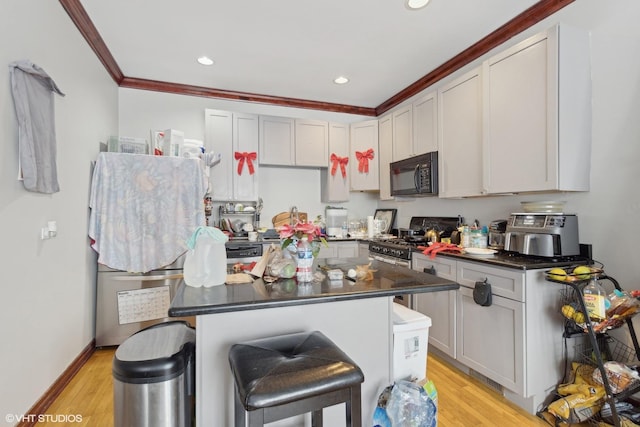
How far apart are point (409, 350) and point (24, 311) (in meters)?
2.20

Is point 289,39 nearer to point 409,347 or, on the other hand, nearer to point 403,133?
point 403,133

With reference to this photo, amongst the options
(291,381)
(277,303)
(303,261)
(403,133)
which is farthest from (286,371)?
(403,133)

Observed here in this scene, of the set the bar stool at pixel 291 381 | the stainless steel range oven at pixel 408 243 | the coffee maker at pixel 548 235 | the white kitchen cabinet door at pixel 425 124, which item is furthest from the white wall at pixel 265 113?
the bar stool at pixel 291 381

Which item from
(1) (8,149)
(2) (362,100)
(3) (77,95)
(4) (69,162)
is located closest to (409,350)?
(1) (8,149)

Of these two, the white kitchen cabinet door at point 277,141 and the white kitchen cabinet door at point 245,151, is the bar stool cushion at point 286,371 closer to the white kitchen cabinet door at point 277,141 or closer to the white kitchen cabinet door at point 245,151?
the white kitchen cabinet door at point 245,151

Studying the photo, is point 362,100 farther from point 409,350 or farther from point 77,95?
point 409,350

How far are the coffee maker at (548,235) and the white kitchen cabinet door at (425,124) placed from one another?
4.23ft

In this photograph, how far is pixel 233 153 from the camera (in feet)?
12.1

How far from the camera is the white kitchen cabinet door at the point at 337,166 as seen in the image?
13.5 ft

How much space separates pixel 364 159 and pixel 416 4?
2.10 m

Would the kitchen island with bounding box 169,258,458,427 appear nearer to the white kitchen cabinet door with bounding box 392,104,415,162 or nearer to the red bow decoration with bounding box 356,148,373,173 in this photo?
the white kitchen cabinet door with bounding box 392,104,415,162

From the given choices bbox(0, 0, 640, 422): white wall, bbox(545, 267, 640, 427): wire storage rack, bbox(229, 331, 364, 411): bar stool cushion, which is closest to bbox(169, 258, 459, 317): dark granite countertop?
bbox(229, 331, 364, 411): bar stool cushion

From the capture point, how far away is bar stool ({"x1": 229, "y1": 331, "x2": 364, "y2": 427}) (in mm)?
919

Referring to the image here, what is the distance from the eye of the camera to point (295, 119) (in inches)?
156
